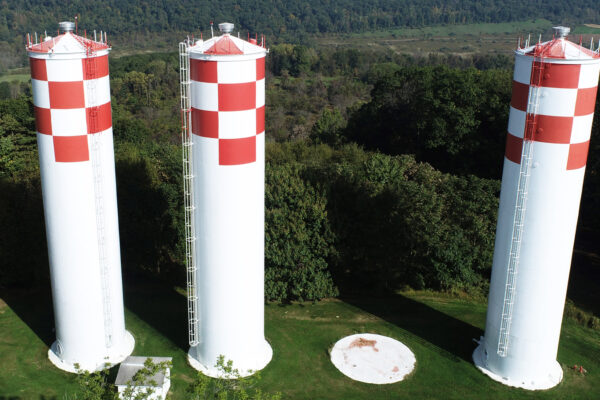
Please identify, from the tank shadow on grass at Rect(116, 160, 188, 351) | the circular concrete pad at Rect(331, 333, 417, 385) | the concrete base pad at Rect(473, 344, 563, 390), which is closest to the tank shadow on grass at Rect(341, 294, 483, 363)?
the concrete base pad at Rect(473, 344, 563, 390)

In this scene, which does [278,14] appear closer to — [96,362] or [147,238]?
[147,238]

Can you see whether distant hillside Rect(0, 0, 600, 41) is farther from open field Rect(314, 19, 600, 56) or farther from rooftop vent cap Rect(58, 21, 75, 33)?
rooftop vent cap Rect(58, 21, 75, 33)

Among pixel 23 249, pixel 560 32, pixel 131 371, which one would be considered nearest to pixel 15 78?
pixel 23 249

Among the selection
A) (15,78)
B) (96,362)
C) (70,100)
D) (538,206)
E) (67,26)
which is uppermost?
(67,26)

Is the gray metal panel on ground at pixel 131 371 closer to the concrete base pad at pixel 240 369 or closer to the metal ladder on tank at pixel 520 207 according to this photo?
the concrete base pad at pixel 240 369

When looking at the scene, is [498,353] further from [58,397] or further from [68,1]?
[68,1]
